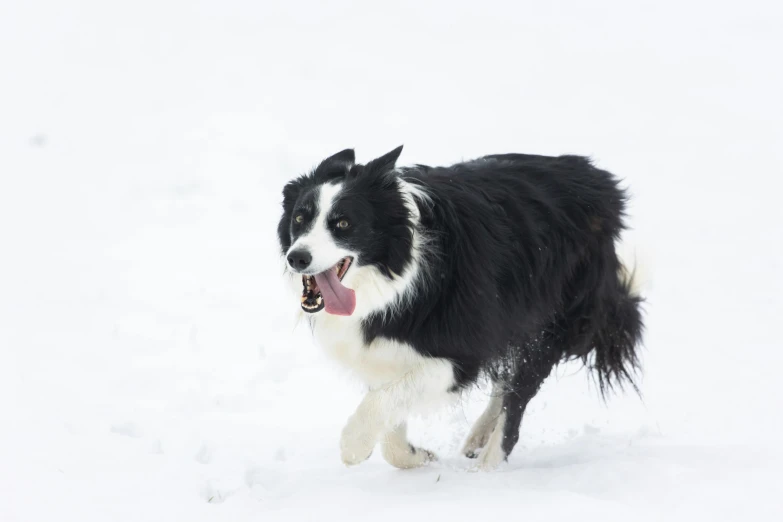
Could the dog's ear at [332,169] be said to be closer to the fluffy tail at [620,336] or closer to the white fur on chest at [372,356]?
the white fur on chest at [372,356]

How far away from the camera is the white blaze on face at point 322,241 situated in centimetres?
377

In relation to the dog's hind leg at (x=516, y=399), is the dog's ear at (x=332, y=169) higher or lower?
higher

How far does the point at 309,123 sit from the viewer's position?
12.8 meters

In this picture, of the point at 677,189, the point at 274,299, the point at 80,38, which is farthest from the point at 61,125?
the point at 677,189

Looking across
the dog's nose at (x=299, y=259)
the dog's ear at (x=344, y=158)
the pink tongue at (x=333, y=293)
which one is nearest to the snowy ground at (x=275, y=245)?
the pink tongue at (x=333, y=293)

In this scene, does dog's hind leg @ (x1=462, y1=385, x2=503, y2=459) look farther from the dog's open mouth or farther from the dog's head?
the dog's open mouth

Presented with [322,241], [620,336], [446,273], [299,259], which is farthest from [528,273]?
[299,259]

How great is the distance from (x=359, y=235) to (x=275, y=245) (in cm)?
539

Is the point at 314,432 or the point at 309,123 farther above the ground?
the point at 309,123

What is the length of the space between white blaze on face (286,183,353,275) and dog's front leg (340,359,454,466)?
76cm

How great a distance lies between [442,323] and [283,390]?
233cm

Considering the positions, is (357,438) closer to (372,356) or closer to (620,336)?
(372,356)

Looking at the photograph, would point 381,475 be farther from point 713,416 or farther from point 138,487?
point 713,416

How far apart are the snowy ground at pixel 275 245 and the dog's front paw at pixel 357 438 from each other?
187 millimetres
